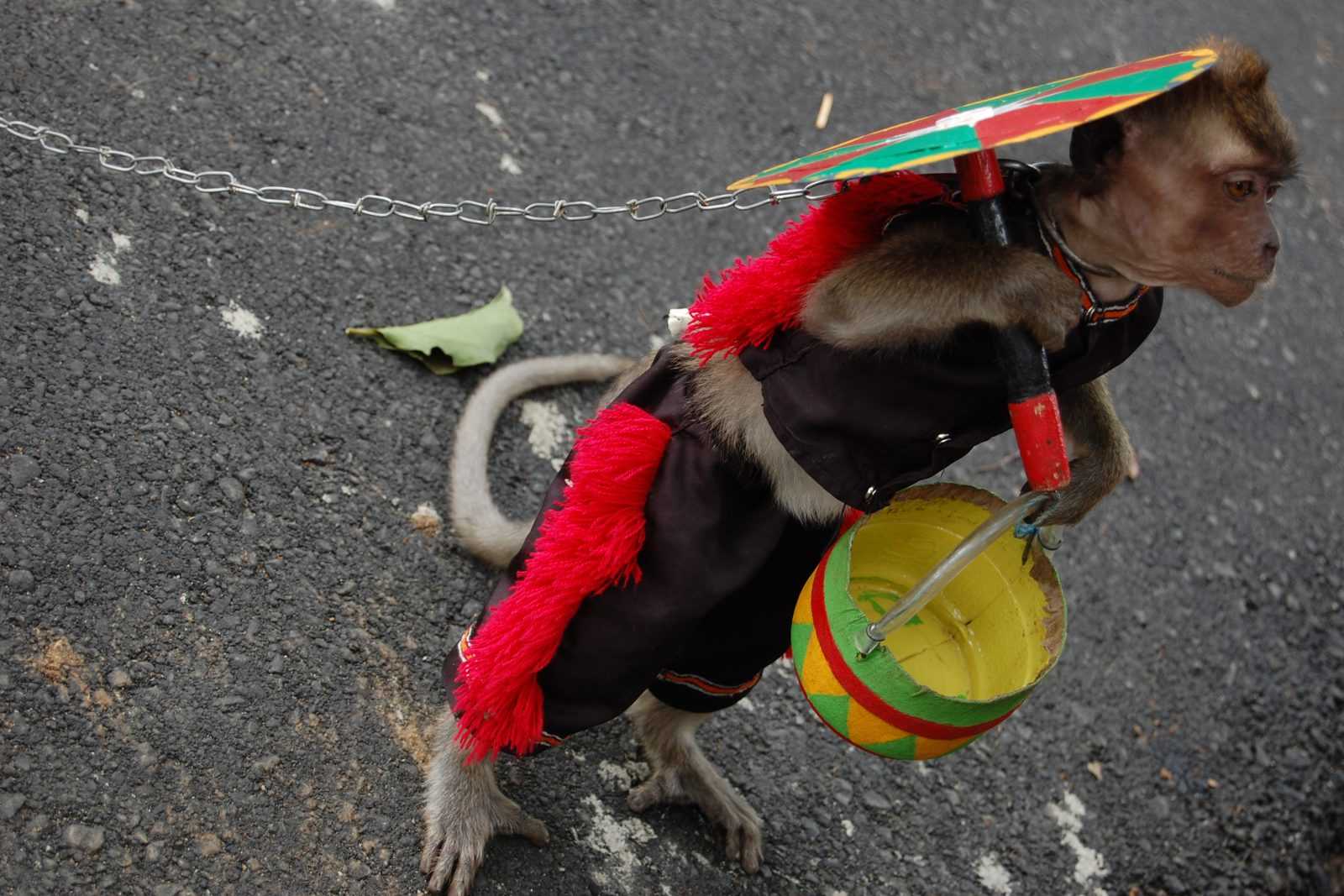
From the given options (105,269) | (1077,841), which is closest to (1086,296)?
(1077,841)

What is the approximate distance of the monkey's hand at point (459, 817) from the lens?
2.40m

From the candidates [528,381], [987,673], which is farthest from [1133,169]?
[528,381]

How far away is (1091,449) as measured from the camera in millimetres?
2336

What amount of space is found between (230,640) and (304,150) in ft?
5.31

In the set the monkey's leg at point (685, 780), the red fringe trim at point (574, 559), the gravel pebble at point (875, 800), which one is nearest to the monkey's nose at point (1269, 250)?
the red fringe trim at point (574, 559)

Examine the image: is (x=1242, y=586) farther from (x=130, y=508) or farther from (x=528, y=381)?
(x=130, y=508)

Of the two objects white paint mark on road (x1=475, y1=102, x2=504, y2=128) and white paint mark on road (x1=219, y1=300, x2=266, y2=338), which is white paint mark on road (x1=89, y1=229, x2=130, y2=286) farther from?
white paint mark on road (x1=475, y1=102, x2=504, y2=128)

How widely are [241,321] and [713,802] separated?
1.68m

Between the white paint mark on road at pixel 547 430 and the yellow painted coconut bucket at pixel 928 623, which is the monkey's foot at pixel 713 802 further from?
the white paint mark on road at pixel 547 430

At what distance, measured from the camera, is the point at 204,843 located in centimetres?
227

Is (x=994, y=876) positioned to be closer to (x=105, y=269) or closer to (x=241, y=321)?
(x=241, y=321)

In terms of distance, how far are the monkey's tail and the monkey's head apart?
136cm

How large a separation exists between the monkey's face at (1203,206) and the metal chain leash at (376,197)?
51cm

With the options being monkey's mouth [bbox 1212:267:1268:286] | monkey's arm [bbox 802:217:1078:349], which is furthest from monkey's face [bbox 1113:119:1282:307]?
monkey's arm [bbox 802:217:1078:349]
